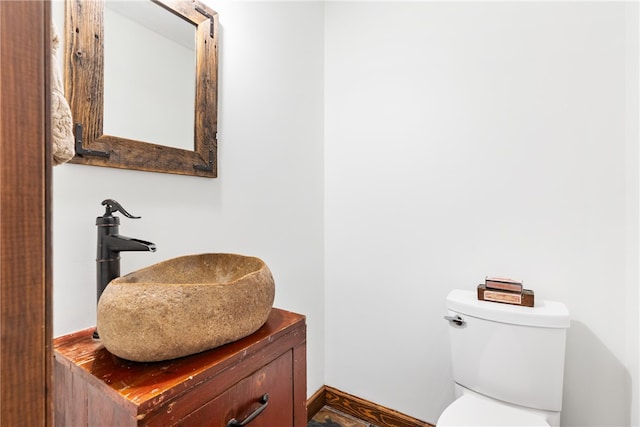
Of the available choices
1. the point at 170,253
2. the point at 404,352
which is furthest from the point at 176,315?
the point at 404,352

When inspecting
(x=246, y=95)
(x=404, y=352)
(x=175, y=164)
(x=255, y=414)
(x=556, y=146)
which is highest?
(x=246, y=95)

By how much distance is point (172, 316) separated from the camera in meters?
0.58

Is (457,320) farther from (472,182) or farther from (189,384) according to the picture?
(189,384)

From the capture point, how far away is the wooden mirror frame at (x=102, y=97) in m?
0.77

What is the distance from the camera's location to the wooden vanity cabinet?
52 centimetres

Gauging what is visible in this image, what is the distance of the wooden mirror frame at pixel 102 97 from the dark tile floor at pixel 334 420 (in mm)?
1382

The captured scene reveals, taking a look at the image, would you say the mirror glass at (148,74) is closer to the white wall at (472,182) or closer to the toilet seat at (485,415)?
the white wall at (472,182)

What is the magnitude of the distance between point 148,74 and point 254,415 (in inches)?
39.3

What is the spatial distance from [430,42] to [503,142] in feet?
1.97

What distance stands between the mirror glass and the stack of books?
1233mm

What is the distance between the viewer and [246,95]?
4.14ft

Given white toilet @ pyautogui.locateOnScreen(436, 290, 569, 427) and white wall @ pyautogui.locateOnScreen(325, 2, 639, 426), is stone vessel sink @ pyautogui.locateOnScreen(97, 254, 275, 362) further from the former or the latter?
white wall @ pyautogui.locateOnScreen(325, 2, 639, 426)

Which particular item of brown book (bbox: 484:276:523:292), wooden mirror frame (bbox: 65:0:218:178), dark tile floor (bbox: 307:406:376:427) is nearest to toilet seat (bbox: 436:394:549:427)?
brown book (bbox: 484:276:523:292)

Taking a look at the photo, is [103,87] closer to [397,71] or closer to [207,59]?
[207,59]
